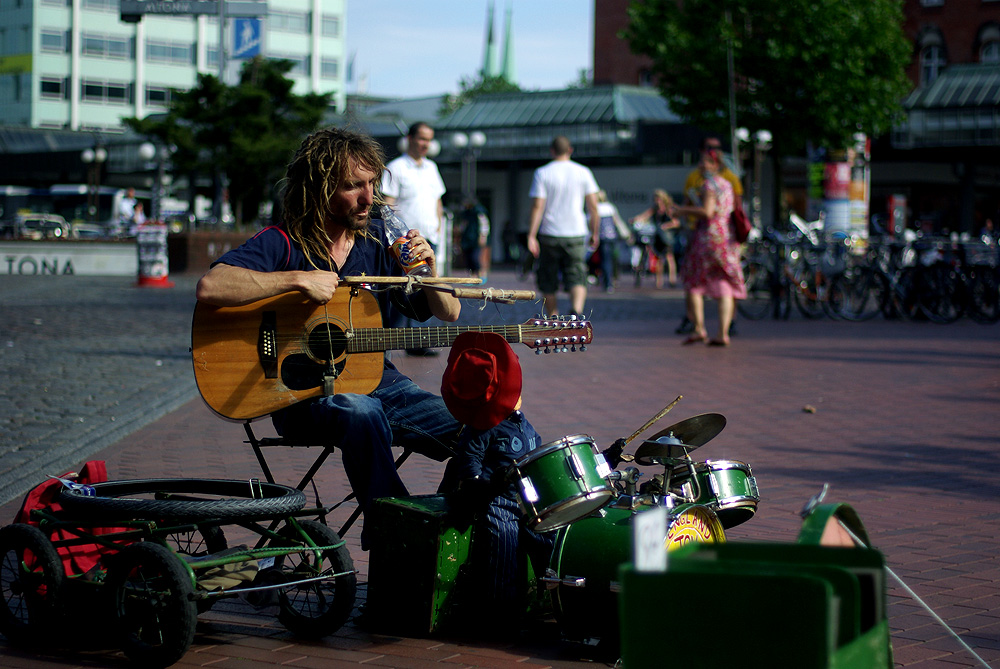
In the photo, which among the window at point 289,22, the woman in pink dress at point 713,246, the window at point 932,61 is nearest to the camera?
the woman in pink dress at point 713,246

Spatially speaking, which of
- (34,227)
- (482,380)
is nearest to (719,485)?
(482,380)

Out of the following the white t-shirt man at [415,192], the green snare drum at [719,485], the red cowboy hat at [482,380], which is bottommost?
the green snare drum at [719,485]

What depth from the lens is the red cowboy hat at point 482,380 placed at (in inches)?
130

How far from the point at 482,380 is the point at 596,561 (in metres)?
0.58

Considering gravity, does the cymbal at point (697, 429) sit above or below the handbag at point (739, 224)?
below

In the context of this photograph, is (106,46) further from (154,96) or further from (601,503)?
(601,503)

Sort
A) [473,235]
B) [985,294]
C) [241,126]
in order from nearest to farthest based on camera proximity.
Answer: [985,294], [473,235], [241,126]

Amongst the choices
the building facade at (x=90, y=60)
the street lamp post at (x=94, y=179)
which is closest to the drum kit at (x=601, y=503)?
the street lamp post at (x=94, y=179)

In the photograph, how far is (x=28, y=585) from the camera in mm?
3303

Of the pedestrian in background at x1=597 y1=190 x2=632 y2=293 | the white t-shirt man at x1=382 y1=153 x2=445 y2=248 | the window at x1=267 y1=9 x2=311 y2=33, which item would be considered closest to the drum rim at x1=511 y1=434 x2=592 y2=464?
the white t-shirt man at x1=382 y1=153 x2=445 y2=248

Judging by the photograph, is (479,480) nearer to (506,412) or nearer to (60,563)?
(506,412)

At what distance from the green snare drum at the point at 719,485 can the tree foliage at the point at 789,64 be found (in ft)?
86.2

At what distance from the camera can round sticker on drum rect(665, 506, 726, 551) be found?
3.14 metres

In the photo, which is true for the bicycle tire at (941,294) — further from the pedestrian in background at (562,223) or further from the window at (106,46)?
the window at (106,46)
